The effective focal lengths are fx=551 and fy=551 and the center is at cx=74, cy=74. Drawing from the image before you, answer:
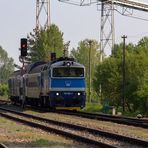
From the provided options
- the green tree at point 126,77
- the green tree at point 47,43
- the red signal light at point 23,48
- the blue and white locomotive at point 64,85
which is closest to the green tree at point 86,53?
the green tree at point 47,43

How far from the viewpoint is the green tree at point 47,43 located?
90125mm

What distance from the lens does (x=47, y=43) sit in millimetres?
92938

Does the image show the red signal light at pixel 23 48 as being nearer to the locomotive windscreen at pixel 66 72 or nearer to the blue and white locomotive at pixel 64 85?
the blue and white locomotive at pixel 64 85

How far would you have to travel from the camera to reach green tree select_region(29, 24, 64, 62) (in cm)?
9012

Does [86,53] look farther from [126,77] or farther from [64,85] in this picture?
[64,85]

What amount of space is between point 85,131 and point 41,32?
7041 centimetres

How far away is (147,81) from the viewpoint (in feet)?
171

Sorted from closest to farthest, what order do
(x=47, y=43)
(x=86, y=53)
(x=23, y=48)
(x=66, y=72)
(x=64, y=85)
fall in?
(x=64, y=85) < (x=66, y=72) < (x=23, y=48) < (x=47, y=43) < (x=86, y=53)

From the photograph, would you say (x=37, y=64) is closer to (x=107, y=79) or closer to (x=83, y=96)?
(x=83, y=96)

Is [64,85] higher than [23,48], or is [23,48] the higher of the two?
[23,48]

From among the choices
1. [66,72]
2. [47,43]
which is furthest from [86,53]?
[66,72]

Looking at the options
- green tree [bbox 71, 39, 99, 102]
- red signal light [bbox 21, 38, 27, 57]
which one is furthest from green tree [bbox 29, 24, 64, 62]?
red signal light [bbox 21, 38, 27, 57]

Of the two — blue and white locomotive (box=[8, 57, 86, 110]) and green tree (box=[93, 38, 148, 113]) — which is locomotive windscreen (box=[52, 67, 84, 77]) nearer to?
blue and white locomotive (box=[8, 57, 86, 110])

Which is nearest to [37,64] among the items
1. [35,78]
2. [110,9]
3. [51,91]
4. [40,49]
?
[35,78]
